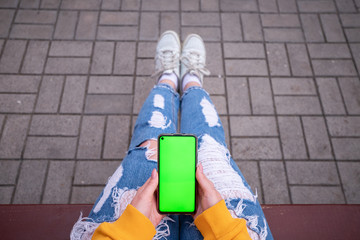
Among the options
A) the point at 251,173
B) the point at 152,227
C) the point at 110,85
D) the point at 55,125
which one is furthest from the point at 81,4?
the point at 152,227

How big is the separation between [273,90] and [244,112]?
0.38 metres

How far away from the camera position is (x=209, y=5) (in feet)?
9.14

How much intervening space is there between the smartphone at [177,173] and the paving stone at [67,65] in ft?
5.31

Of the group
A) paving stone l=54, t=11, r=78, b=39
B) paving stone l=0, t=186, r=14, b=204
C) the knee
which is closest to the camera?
the knee

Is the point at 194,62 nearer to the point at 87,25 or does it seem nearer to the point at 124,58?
the point at 124,58

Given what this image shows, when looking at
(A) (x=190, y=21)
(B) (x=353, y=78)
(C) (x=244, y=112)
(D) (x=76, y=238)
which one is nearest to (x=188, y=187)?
(D) (x=76, y=238)

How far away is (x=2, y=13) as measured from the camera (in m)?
2.66

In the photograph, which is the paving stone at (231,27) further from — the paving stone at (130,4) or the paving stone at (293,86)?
the paving stone at (130,4)

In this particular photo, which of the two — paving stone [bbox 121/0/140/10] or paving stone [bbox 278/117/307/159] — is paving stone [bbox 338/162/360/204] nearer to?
paving stone [bbox 278/117/307/159]

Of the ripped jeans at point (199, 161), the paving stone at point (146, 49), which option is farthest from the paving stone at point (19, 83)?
the ripped jeans at point (199, 161)

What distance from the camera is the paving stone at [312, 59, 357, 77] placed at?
250 centimetres

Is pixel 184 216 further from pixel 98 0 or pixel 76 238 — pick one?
pixel 98 0

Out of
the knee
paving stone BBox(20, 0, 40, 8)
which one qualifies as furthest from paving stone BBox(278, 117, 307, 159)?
paving stone BBox(20, 0, 40, 8)

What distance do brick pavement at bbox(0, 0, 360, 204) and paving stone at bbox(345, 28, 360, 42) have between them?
0.05 ft
